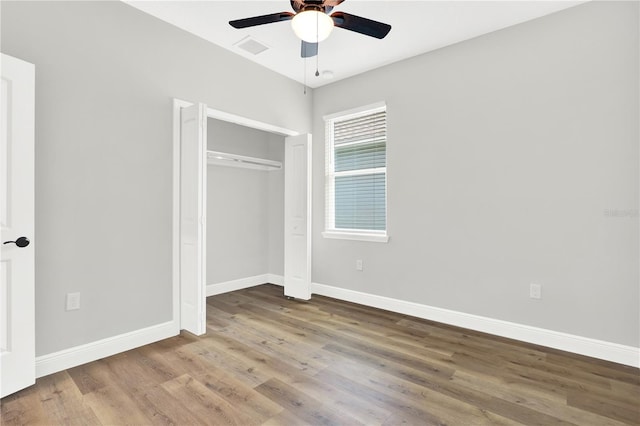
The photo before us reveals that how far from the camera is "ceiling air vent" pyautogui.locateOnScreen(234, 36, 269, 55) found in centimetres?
340

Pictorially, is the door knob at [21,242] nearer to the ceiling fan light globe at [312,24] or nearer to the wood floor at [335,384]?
the wood floor at [335,384]

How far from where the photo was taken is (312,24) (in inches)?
80.3

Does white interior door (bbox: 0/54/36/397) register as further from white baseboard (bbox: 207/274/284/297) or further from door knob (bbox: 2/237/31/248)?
white baseboard (bbox: 207/274/284/297)

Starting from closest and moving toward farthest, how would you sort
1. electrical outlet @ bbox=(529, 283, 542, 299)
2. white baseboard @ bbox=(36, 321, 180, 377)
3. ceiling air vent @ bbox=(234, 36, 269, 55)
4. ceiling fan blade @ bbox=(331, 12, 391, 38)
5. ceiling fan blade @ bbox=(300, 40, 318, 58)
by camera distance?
ceiling fan blade @ bbox=(331, 12, 391, 38)
white baseboard @ bbox=(36, 321, 180, 377)
ceiling fan blade @ bbox=(300, 40, 318, 58)
electrical outlet @ bbox=(529, 283, 542, 299)
ceiling air vent @ bbox=(234, 36, 269, 55)

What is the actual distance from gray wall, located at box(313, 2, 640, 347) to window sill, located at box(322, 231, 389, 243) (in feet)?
0.36

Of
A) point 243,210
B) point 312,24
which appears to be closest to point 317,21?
point 312,24

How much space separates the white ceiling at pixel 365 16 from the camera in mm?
2812

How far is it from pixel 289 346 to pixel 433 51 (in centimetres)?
335

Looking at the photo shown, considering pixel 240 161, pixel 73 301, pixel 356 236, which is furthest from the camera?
pixel 240 161

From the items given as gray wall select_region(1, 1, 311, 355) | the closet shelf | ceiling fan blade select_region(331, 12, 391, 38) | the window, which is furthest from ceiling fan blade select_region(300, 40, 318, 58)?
the closet shelf

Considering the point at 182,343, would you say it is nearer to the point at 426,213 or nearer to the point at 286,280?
the point at 286,280

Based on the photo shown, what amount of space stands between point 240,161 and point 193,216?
179 cm

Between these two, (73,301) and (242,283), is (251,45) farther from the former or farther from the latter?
(242,283)

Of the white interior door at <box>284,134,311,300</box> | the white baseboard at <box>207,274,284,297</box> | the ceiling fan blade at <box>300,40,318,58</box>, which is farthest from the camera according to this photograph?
the white baseboard at <box>207,274,284,297</box>
